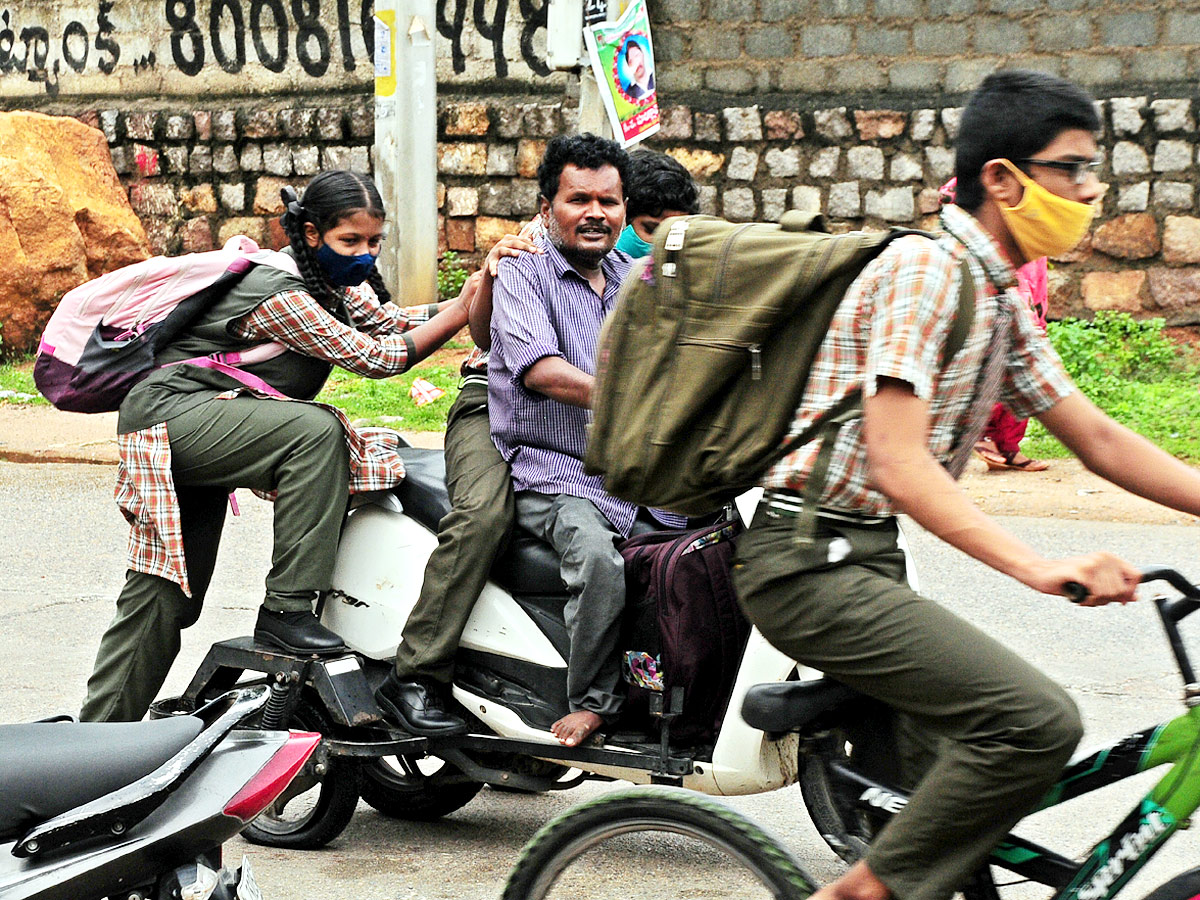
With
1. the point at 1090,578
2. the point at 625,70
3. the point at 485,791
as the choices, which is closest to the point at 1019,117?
the point at 1090,578

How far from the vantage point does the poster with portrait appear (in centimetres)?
883

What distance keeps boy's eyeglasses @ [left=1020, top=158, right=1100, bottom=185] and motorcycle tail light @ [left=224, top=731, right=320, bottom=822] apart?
1641mm

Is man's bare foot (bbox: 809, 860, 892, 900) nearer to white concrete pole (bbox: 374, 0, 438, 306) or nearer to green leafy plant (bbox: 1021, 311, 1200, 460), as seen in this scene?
green leafy plant (bbox: 1021, 311, 1200, 460)

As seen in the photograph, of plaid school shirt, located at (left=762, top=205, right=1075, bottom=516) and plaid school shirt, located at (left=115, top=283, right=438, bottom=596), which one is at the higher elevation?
plaid school shirt, located at (left=762, top=205, right=1075, bottom=516)

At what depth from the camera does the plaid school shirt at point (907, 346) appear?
95.1 inches

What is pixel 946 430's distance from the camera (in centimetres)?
257

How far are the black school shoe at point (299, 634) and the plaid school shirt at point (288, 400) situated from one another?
274mm

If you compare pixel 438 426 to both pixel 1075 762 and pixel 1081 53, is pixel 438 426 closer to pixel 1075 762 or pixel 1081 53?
pixel 1081 53

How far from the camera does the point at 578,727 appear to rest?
11.8 ft

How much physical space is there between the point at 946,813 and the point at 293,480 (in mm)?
2049

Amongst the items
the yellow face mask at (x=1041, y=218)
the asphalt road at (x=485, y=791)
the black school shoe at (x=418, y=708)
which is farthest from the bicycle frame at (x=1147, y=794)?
the black school shoe at (x=418, y=708)

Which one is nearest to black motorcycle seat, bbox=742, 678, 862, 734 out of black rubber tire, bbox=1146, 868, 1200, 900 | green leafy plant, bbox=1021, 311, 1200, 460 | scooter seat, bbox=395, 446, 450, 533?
black rubber tire, bbox=1146, 868, 1200, 900

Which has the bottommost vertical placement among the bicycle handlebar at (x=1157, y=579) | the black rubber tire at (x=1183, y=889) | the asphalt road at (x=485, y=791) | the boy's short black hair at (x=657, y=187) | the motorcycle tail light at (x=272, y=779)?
the asphalt road at (x=485, y=791)

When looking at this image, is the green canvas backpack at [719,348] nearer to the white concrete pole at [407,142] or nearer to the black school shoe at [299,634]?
the black school shoe at [299,634]
